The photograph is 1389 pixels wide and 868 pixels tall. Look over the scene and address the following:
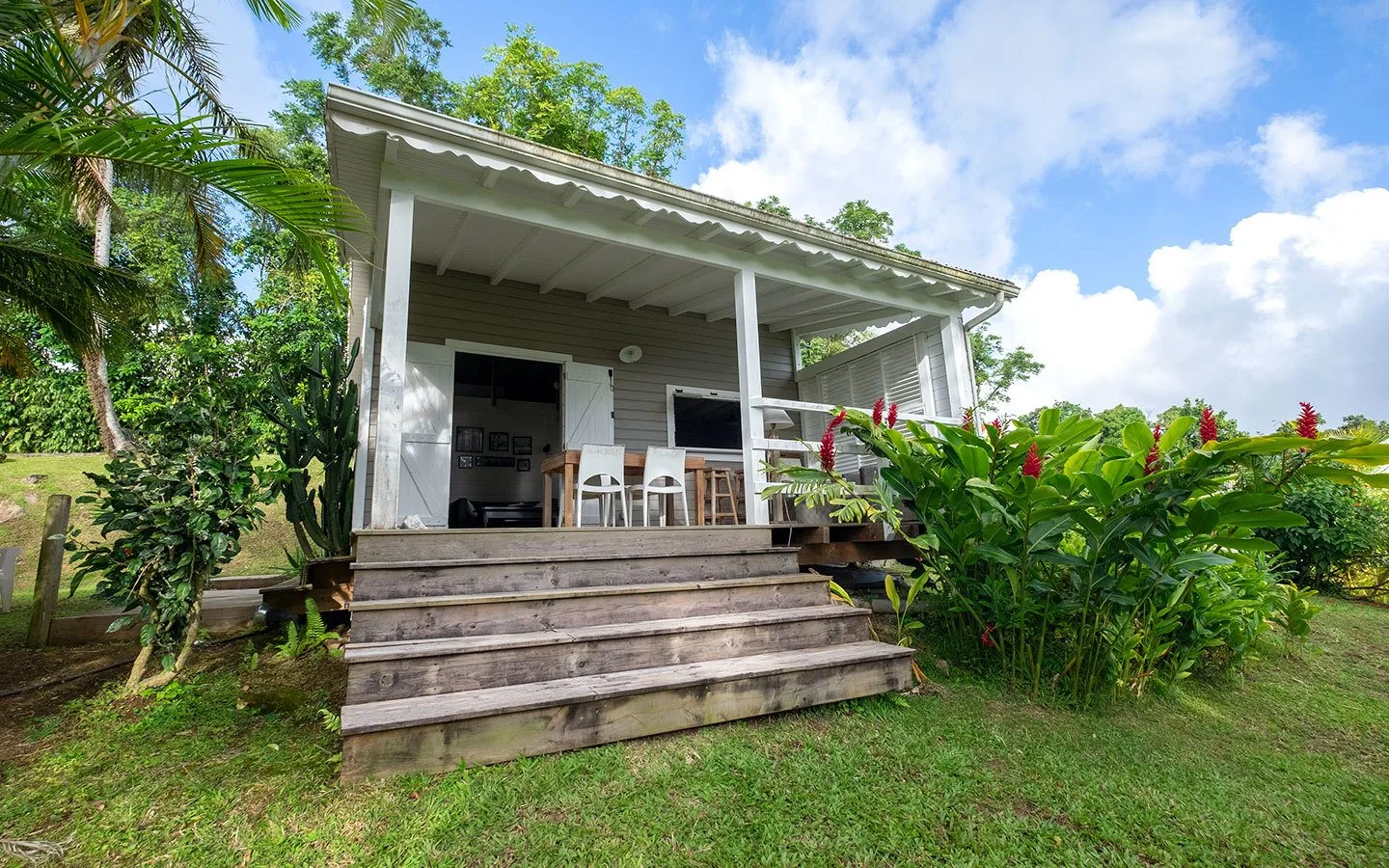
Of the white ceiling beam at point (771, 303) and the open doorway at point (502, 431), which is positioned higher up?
the white ceiling beam at point (771, 303)

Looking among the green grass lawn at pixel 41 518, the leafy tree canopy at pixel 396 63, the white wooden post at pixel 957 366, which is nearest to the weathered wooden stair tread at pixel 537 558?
the white wooden post at pixel 957 366

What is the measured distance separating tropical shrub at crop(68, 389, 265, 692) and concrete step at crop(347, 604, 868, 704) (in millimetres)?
1227

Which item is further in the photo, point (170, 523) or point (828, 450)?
point (828, 450)

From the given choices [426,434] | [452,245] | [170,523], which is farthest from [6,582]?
[452,245]

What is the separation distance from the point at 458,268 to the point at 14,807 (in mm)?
4873

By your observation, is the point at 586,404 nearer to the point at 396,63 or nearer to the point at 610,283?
the point at 610,283

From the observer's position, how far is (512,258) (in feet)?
17.7

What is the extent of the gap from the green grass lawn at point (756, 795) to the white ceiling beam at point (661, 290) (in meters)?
4.07

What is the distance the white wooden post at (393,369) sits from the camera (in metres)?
3.28

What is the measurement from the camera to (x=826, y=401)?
754 cm

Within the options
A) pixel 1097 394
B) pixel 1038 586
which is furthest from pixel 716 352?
pixel 1097 394

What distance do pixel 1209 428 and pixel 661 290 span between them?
4732mm

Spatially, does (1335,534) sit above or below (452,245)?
below

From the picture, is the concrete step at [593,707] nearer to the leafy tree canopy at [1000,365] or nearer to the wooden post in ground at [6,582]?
the wooden post in ground at [6,582]
